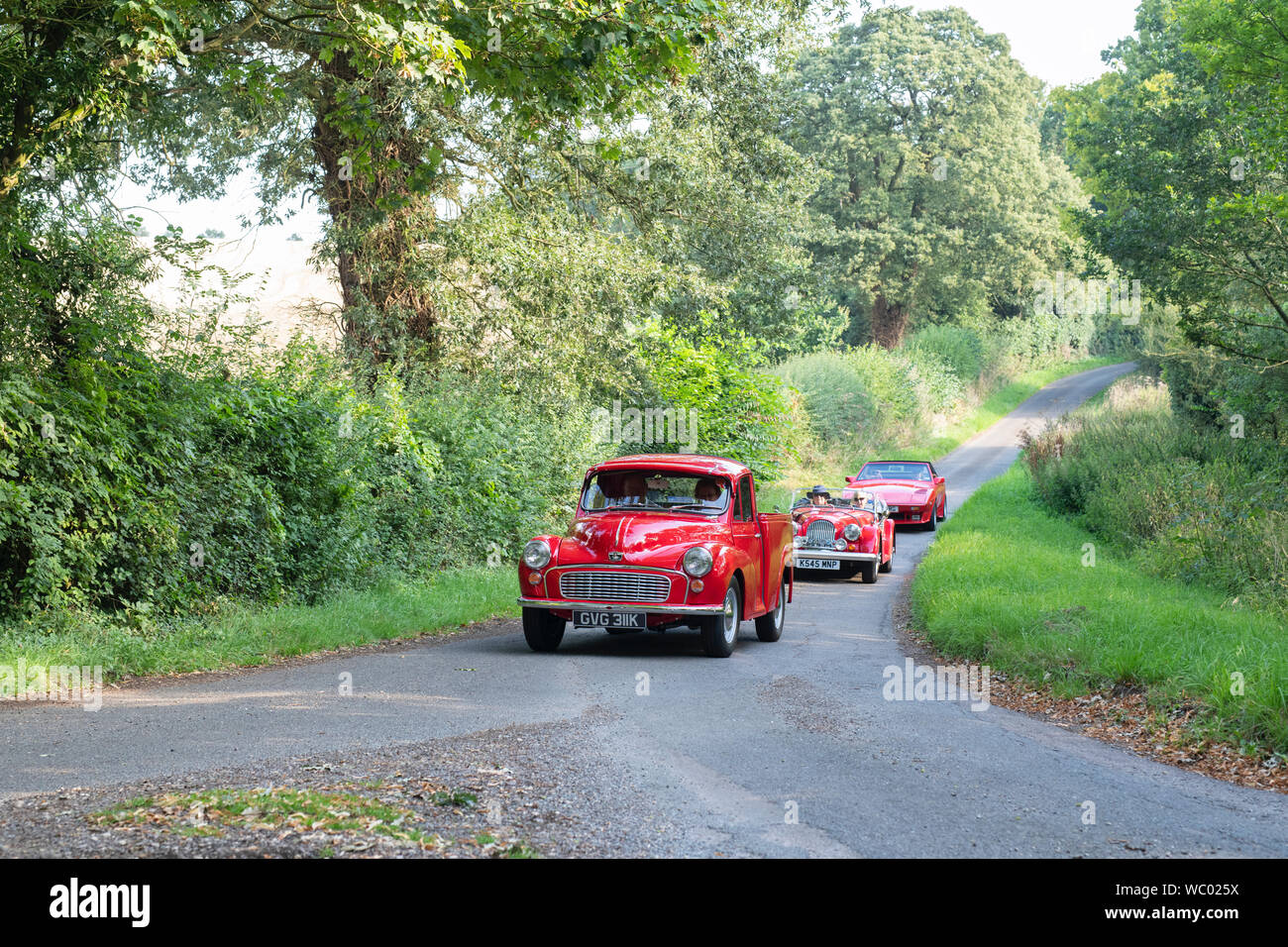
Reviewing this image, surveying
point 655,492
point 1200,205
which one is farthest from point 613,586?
point 1200,205

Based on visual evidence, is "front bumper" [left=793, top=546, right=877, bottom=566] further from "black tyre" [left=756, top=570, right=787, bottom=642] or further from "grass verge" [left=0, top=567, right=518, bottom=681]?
"grass verge" [left=0, top=567, right=518, bottom=681]

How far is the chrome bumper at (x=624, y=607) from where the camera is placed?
10938mm

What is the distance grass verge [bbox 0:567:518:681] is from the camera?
9.43 meters

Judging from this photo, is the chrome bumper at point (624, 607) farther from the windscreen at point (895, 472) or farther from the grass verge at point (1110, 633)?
the windscreen at point (895, 472)

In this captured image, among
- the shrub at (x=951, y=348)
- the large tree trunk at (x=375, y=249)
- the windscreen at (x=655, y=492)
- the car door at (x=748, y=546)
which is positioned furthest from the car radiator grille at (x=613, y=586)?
the shrub at (x=951, y=348)

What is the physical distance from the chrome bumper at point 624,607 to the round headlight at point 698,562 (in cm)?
34

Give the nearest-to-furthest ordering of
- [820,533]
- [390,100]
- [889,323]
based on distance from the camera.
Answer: [390,100] → [820,533] → [889,323]

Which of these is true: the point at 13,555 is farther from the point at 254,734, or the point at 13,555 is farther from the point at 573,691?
the point at 573,691

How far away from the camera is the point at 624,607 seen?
11.0 m

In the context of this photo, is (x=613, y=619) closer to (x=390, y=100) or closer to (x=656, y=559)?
(x=656, y=559)

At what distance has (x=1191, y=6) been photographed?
23531 millimetres

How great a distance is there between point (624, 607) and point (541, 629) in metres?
1.02

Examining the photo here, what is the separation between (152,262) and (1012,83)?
51860 millimetres

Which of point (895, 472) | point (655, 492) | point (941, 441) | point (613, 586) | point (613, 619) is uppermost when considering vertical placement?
point (941, 441)
